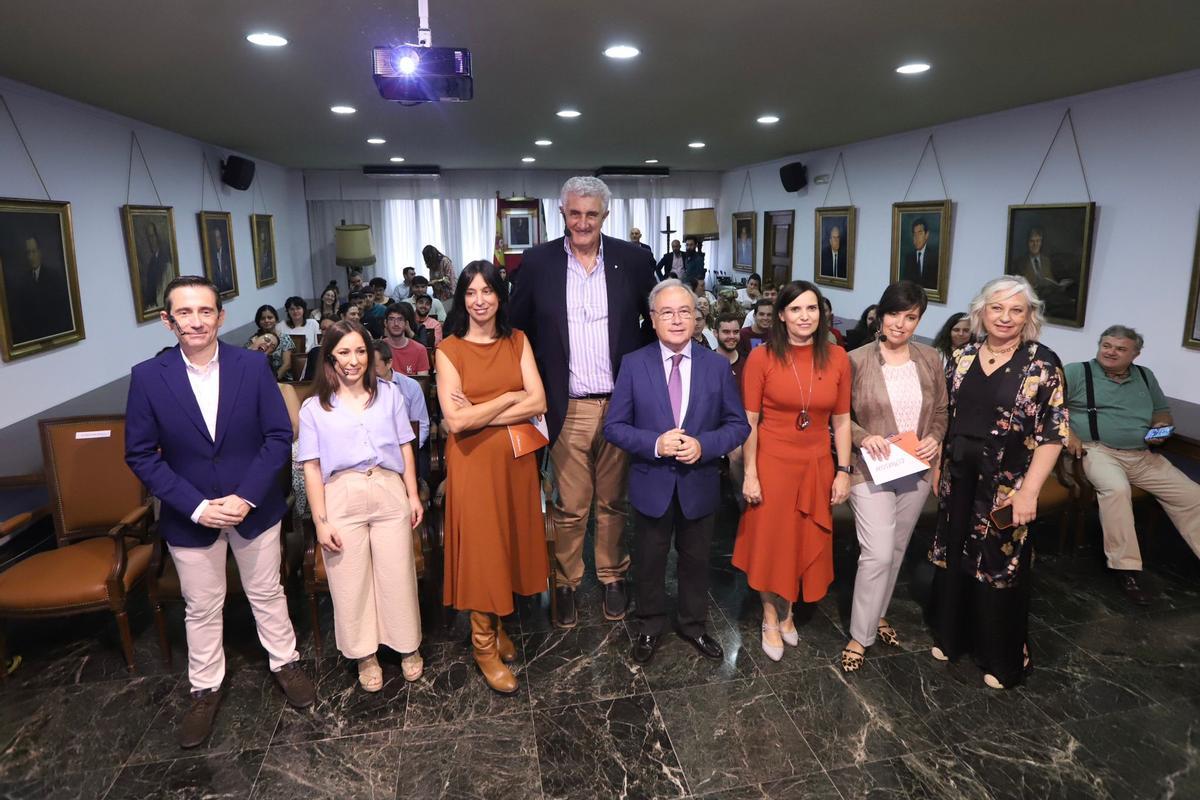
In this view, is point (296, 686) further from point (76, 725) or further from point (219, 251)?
point (219, 251)

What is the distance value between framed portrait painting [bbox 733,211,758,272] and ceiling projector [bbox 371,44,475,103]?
940cm

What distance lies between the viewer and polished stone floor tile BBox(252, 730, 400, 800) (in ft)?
7.66

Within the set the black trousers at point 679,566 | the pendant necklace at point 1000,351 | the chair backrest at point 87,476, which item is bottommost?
the black trousers at point 679,566

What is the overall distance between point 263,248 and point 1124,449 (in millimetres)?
10137

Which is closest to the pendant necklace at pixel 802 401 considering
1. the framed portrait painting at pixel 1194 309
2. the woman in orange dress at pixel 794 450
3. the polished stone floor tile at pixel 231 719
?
the woman in orange dress at pixel 794 450

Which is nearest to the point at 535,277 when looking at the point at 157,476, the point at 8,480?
the point at 157,476

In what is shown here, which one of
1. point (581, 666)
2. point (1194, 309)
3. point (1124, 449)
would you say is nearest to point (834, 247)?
point (1194, 309)

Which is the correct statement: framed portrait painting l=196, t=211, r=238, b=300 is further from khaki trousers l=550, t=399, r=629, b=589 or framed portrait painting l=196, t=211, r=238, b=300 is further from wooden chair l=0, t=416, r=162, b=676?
khaki trousers l=550, t=399, r=629, b=589

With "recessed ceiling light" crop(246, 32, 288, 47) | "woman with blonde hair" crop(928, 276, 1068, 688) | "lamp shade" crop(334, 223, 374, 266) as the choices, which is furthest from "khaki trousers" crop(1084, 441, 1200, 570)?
"lamp shade" crop(334, 223, 374, 266)

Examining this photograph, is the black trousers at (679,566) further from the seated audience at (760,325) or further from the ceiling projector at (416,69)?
the seated audience at (760,325)

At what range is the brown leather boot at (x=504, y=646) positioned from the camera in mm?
2961

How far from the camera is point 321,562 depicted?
2.91 meters

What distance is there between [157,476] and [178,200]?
5888 mm

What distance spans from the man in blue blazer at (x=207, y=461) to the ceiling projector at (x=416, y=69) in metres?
1.41
